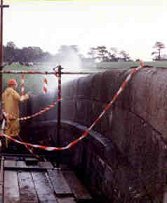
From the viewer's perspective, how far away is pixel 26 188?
26.1ft

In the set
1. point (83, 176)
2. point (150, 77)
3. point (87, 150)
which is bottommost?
point (83, 176)

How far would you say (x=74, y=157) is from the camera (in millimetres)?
9609

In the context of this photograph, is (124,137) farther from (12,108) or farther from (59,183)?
(12,108)

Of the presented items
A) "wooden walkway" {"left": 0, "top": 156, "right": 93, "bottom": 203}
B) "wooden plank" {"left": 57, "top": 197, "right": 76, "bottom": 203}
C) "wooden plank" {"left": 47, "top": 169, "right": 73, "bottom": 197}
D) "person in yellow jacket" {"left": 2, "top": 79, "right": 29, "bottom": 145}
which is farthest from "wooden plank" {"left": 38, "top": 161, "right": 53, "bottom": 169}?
"person in yellow jacket" {"left": 2, "top": 79, "right": 29, "bottom": 145}

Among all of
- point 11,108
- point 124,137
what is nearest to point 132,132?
point 124,137

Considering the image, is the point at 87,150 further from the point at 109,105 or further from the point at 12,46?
the point at 12,46

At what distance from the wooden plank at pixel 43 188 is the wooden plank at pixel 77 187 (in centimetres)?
40

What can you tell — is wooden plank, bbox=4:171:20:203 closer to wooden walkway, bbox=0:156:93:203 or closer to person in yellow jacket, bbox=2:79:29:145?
wooden walkway, bbox=0:156:93:203

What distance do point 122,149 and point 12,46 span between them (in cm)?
3898

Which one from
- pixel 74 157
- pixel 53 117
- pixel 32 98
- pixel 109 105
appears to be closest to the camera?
pixel 109 105

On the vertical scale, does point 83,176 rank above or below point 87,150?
below

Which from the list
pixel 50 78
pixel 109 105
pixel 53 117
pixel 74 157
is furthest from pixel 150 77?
pixel 50 78

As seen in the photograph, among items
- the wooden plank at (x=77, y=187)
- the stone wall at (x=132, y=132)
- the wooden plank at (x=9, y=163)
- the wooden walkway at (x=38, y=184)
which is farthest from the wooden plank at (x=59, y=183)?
the wooden plank at (x=9, y=163)

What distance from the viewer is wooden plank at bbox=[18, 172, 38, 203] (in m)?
7.26
